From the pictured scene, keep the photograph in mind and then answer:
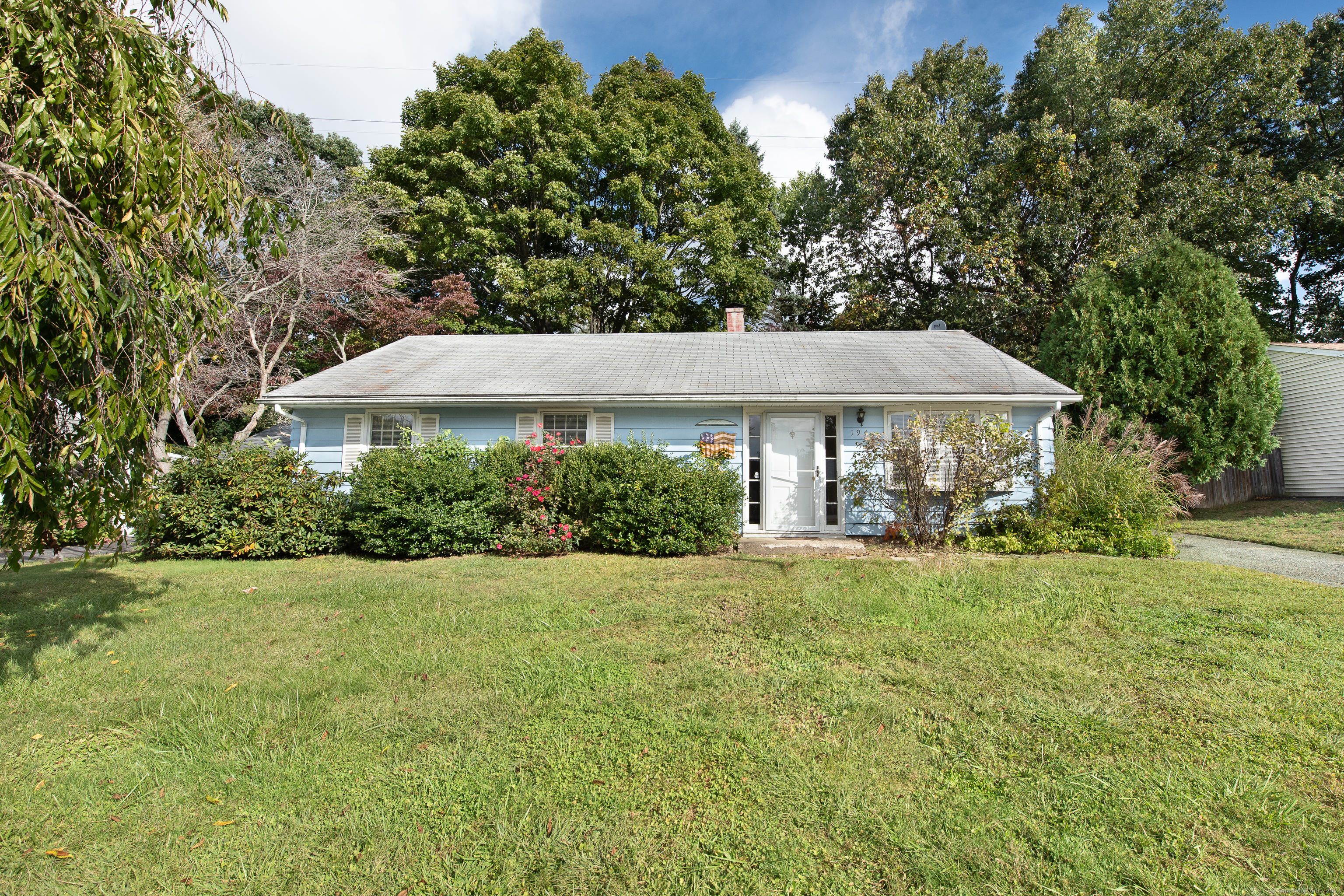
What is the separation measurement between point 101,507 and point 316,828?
2.50 metres

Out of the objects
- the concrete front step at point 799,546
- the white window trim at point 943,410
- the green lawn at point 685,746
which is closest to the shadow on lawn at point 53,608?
the green lawn at point 685,746

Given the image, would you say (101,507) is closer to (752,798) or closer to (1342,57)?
(752,798)

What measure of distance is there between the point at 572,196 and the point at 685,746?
19.3 m

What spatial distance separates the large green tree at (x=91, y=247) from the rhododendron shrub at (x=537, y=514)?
16.5 feet

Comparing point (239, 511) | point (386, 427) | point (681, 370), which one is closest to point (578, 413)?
point (681, 370)

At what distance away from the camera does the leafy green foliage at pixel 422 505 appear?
335 inches

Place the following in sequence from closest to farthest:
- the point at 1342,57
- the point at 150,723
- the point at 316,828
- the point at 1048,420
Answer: the point at 316,828
the point at 150,723
the point at 1048,420
the point at 1342,57

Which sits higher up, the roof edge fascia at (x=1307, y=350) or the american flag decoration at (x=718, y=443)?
the roof edge fascia at (x=1307, y=350)

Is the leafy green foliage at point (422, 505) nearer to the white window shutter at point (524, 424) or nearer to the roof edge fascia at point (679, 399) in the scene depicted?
the roof edge fascia at point (679, 399)

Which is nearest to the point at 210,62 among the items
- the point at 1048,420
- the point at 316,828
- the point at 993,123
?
the point at 316,828

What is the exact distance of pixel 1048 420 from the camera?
1011 cm

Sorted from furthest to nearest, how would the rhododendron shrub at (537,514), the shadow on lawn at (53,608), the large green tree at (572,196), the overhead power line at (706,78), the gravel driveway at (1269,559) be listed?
the large green tree at (572,196), the overhead power line at (706,78), the rhododendron shrub at (537,514), the gravel driveway at (1269,559), the shadow on lawn at (53,608)

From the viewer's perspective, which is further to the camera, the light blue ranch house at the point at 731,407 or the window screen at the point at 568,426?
the window screen at the point at 568,426

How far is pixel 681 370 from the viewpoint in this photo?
11625 millimetres
